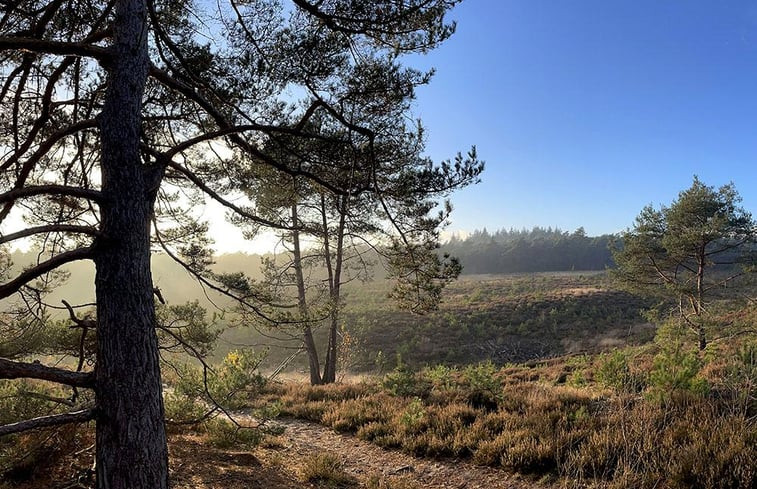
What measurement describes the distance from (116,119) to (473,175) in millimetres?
3738

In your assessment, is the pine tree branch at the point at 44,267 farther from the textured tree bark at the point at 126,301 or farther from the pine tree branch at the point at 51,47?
the pine tree branch at the point at 51,47

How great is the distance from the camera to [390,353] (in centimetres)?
2361

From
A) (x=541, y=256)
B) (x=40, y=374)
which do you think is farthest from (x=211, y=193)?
(x=541, y=256)

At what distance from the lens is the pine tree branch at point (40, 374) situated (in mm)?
1881

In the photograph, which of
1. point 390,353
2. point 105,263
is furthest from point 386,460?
point 390,353

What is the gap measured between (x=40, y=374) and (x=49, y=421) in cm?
23

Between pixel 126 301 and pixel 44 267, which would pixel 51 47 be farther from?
pixel 126 301

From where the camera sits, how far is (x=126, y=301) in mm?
2270

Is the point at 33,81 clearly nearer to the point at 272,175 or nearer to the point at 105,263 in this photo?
the point at 272,175

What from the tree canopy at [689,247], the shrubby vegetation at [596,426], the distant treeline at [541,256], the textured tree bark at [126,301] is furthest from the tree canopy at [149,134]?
the distant treeline at [541,256]

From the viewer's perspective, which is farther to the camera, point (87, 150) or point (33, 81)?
point (87, 150)

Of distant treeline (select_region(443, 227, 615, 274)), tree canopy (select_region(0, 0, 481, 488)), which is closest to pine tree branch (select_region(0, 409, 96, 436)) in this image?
tree canopy (select_region(0, 0, 481, 488))

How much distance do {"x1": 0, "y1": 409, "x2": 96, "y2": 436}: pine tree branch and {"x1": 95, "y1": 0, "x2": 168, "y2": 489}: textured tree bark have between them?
95mm

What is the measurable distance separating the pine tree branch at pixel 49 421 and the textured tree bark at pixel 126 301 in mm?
95
